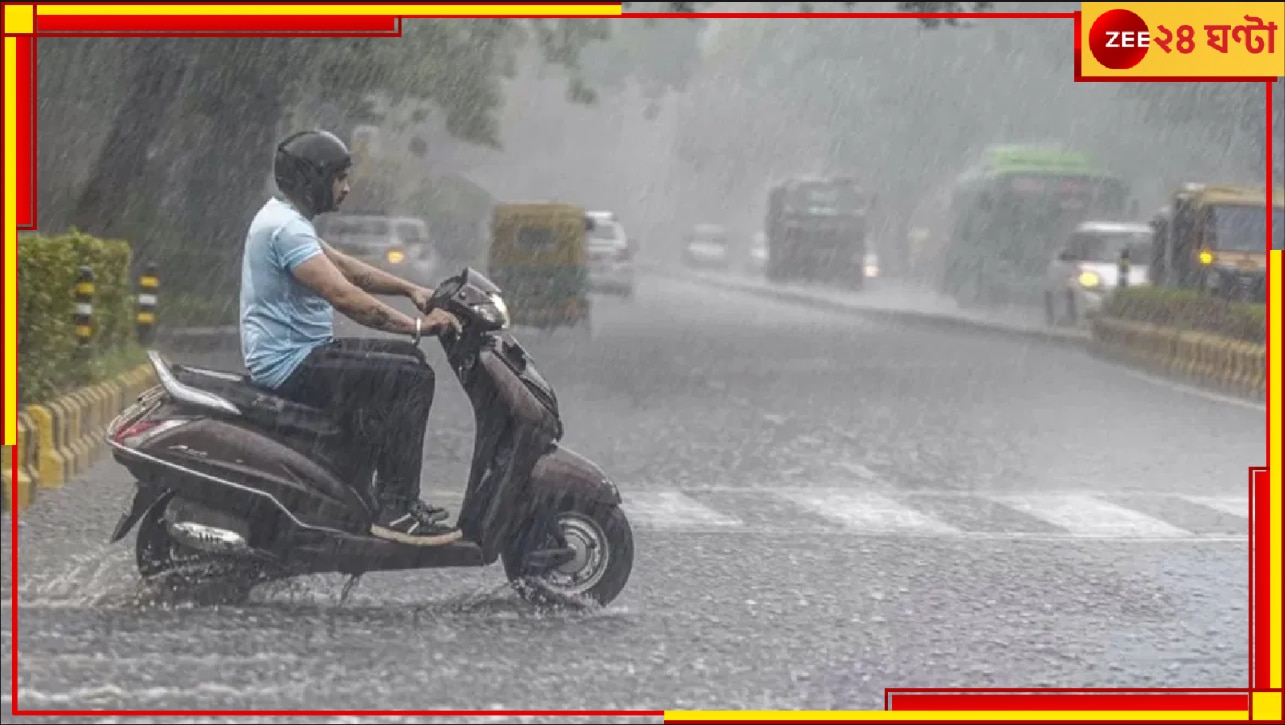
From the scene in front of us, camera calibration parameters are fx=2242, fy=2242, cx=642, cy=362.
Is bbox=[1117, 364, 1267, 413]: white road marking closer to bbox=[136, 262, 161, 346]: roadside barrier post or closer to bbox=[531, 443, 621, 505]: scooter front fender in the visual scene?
bbox=[136, 262, 161, 346]: roadside barrier post

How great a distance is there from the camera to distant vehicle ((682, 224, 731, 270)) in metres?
Result: 80.1

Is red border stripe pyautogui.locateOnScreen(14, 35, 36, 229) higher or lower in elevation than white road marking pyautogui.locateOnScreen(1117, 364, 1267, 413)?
higher

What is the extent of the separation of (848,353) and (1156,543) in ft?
55.5

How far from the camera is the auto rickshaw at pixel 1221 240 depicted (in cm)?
2709

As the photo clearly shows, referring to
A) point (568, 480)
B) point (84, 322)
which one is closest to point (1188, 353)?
point (84, 322)

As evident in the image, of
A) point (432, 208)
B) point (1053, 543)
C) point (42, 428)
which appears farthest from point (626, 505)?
point (432, 208)

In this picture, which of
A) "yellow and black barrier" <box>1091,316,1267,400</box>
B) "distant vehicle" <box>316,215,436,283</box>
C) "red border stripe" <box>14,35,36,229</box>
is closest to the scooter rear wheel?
"red border stripe" <box>14,35,36,229</box>

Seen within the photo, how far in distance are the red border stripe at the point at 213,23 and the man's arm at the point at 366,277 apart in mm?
11820

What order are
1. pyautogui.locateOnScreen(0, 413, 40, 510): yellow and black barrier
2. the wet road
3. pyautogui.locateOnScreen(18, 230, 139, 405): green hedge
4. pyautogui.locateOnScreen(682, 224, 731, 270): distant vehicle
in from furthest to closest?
pyautogui.locateOnScreen(682, 224, 731, 270): distant vehicle, pyautogui.locateOnScreen(18, 230, 139, 405): green hedge, pyautogui.locateOnScreen(0, 413, 40, 510): yellow and black barrier, the wet road

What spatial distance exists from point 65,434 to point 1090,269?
22986mm

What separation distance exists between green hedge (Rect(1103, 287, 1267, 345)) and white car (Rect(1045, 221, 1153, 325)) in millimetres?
5140

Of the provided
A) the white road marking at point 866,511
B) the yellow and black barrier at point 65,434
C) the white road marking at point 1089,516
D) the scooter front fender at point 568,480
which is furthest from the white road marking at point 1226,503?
the yellow and black barrier at point 65,434

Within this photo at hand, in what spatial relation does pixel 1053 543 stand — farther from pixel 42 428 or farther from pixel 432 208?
pixel 432 208

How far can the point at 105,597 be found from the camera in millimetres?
8008
